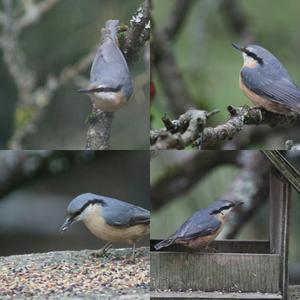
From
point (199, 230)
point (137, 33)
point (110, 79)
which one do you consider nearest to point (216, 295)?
point (199, 230)

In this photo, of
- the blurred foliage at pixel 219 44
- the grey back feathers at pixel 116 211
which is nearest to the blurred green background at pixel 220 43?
the blurred foliage at pixel 219 44

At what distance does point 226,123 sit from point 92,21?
786 mm

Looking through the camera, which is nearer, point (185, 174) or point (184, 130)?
point (184, 130)

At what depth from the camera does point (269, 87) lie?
3.39 meters

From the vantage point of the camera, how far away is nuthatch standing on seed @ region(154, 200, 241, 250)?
10.8ft

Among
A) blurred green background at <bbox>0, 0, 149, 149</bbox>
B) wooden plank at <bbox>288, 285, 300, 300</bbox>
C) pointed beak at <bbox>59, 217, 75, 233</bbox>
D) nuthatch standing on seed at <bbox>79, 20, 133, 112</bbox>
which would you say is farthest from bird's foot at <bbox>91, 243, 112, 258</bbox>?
wooden plank at <bbox>288, 285, 300, 300</bbox>

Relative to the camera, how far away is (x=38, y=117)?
3814mm

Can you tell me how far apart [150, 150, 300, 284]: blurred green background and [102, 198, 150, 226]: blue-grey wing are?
0.23ft

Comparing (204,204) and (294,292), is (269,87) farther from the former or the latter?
(294,292)

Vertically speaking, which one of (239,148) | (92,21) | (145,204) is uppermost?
(92,21)

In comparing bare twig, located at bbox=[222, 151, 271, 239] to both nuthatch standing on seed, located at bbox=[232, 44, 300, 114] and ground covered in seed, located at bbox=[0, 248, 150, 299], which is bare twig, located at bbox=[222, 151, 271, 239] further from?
ground covered in seed, located at bbox=[0, 248, 150, 299]

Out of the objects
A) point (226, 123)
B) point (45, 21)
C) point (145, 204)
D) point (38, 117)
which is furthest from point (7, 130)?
point (226, 123)

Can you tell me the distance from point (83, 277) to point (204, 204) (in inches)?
22.5

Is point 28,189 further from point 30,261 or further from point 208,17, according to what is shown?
point 208,17
